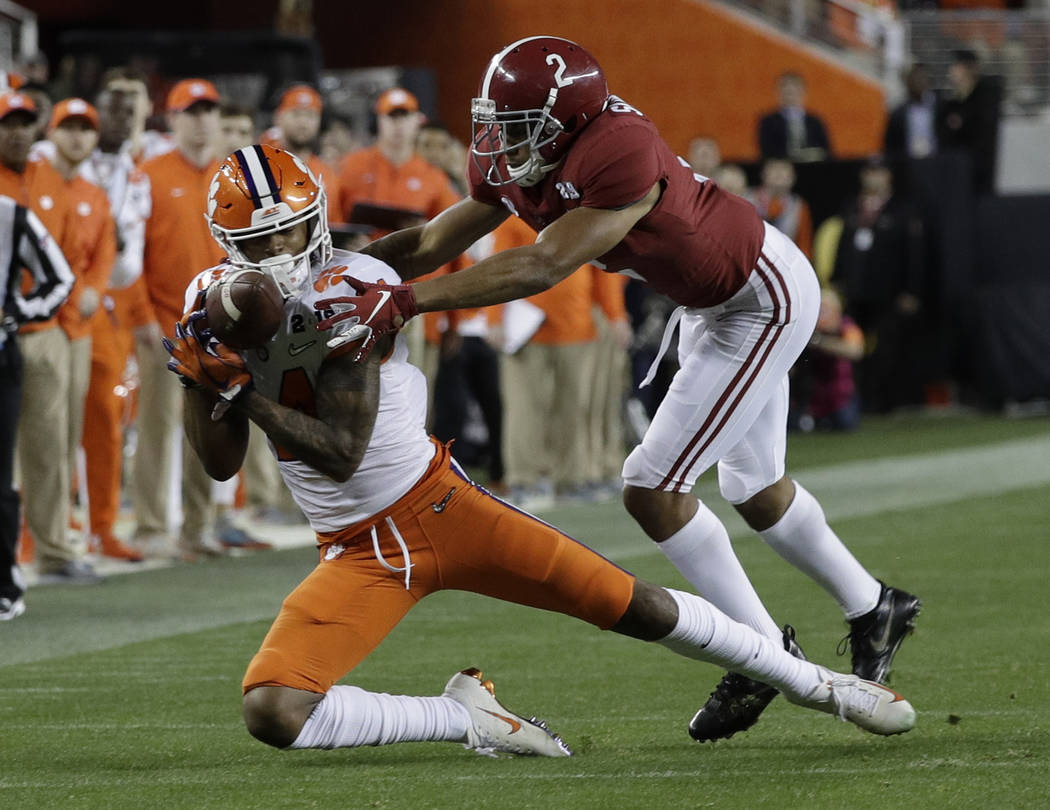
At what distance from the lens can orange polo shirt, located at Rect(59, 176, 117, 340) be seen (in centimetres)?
769

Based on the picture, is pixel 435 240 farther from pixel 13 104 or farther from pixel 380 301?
pixel 13 104

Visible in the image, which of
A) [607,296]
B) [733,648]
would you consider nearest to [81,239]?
[607,296]

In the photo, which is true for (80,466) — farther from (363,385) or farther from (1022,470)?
(1022,470)

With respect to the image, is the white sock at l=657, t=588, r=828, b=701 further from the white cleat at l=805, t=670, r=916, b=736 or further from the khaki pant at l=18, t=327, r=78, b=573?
the khaki pant at l=18, t=327, r=78, b=573

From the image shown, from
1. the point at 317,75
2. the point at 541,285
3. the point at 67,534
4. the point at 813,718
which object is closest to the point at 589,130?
the point at 541,285

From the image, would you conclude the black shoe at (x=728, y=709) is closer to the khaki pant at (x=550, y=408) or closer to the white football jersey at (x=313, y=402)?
the white football jersey at (x=313, y=402)

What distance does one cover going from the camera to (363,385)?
4059mm

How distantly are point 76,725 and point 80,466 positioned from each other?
394 centimetres

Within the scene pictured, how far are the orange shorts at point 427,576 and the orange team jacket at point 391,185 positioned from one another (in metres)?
5.38

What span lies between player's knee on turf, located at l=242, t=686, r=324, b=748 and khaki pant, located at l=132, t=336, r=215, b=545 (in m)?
4.22

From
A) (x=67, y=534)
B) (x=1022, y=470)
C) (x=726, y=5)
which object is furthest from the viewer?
(x=726, y=5)

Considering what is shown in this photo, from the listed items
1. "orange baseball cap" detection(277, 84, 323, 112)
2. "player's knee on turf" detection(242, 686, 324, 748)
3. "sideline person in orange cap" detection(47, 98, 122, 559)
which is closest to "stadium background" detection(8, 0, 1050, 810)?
"player's knee on turf" detection(242, 686, 324, 748)

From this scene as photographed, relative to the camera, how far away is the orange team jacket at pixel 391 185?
9500 mm

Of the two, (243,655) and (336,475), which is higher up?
(336,475)
